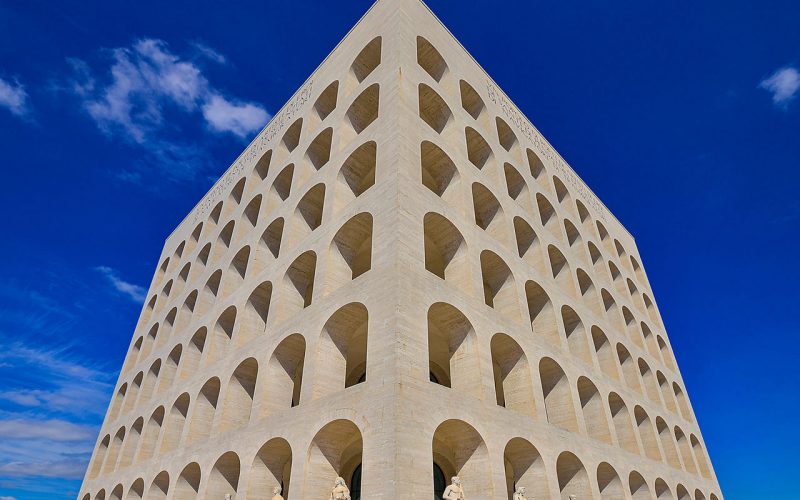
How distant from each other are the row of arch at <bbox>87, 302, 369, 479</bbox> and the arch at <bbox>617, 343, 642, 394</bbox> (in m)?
12.6

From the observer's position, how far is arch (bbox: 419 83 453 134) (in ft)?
59.7

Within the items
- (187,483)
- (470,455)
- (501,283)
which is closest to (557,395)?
(501,283)

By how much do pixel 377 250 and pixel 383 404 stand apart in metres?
4.18

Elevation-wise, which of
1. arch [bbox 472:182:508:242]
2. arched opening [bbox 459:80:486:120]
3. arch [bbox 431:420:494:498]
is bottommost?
arch [bbox 431:420:494:498]

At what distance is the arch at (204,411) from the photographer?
59.7ft

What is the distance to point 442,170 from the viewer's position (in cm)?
1700

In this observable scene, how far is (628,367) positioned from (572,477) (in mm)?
10020

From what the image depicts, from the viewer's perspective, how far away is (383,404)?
34.5 ft

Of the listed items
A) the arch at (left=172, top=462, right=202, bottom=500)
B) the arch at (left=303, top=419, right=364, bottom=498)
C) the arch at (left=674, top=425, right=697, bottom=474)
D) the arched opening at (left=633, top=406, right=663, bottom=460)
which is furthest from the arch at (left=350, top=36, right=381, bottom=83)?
the arch at (left=674, top=425, right=697, bottom=474)

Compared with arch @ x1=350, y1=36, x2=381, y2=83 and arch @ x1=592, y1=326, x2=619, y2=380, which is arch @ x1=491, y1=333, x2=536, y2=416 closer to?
arch @ x1=592, y1=326, x2=619, y2=380

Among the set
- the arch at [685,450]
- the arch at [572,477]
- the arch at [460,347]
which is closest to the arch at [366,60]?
the arch at [460,347]

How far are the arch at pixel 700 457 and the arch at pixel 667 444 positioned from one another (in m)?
3.47

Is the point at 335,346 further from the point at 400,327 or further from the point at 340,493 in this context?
the point at 340,493

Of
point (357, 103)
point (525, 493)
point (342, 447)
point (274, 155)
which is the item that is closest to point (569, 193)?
point (357, 103)
